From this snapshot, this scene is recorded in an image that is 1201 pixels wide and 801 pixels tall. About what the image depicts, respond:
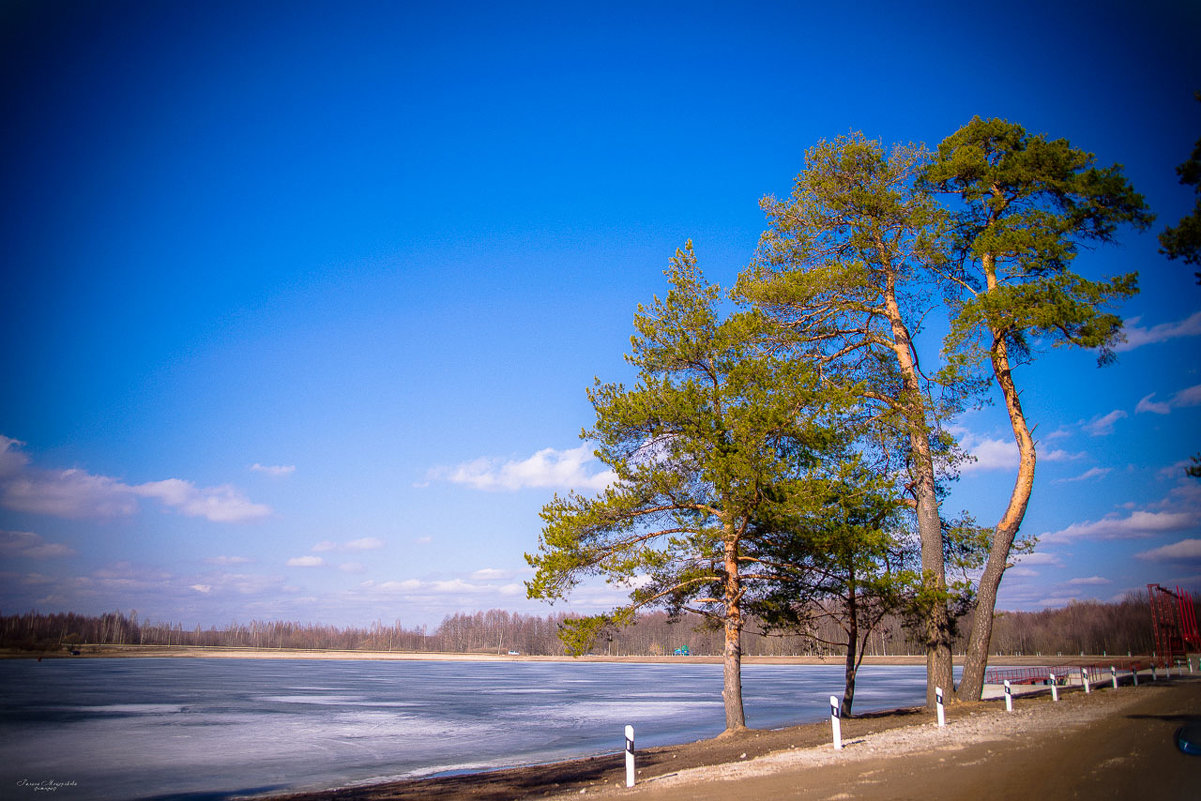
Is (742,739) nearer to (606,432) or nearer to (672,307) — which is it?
(606,432)

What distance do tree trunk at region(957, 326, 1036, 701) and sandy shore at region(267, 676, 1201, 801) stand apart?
2.68ft

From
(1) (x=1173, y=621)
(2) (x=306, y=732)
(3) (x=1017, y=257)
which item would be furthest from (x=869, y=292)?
(1) (x=1173, y=621)

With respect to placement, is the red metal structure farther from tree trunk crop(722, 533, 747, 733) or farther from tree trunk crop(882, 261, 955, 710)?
tree trunk crop(722, 533, 747, 733)

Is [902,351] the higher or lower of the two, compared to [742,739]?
higher

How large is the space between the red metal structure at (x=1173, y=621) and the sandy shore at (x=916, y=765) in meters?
27.5

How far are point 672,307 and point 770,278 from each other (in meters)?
3.77

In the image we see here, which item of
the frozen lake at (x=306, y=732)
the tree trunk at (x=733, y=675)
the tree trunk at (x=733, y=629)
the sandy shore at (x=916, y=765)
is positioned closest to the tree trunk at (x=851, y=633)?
the sandy shore at (x=916, y=765)

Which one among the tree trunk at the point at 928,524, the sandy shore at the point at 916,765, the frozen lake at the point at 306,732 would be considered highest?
the tree trunk at the point at 928,524

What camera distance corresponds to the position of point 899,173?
68.1 ft

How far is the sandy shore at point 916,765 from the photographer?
345 inches

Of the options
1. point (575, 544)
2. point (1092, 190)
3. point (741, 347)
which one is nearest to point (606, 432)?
point (575, 544)

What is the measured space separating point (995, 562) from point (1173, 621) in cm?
3753

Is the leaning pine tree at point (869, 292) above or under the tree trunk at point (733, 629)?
above

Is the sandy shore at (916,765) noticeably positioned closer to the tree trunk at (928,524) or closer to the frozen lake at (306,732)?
the tree trunk at (928,524)
